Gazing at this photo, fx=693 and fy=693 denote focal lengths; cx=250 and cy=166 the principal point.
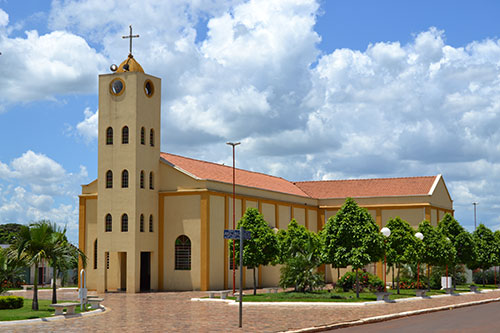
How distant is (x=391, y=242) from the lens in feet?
134

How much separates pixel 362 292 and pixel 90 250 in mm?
19622

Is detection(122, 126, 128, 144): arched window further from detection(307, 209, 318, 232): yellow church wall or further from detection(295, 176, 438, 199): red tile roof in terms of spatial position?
detection(295, 176, 438, 199): red tile roof

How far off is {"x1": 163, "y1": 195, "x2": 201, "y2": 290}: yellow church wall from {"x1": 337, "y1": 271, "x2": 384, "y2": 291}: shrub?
9726 mm

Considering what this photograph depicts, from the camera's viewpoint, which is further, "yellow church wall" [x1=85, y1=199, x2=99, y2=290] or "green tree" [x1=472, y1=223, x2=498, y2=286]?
"green tree" [x1=472, y1=223, x2=498, y2=286]

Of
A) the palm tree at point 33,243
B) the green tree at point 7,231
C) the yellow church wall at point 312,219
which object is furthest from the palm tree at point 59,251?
the green tree at point 7,231

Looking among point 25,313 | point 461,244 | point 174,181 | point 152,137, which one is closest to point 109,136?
point 152,137

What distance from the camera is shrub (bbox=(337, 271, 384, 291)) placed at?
1658 inches

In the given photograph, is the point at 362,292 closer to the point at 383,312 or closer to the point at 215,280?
the point at 215,280

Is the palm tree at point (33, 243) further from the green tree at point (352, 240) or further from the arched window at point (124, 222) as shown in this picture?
the arched window at point (124, 222)

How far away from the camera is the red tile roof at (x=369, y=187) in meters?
60.1

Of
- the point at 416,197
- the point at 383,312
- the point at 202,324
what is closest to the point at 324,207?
the point at 416,197

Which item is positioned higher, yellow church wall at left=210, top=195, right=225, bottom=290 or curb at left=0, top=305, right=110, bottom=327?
yellow church wall at left=210, top=195, right=225, bottom=290

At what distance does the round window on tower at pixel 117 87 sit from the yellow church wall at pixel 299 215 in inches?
743

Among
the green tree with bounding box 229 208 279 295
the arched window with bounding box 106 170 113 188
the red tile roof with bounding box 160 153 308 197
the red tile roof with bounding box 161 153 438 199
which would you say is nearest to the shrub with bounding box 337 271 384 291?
the green tree with bounding box 229 208 279 295
